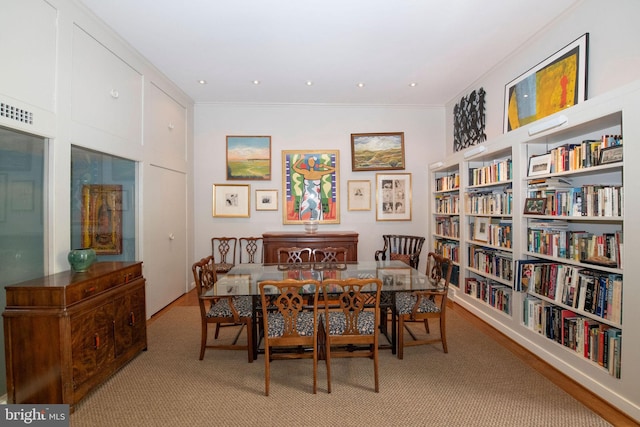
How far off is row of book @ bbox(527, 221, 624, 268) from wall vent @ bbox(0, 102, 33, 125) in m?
4.54

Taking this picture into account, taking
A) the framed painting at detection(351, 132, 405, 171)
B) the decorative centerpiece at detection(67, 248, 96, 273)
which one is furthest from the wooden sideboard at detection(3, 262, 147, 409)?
the framed painting at detection(351, 132, 405, 171)

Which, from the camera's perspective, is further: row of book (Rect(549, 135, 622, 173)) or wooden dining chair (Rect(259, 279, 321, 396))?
row of book (Rect(549, 135, 622, 173))

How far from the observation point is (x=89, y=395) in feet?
8.05

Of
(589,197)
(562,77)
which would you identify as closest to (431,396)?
(589,197)

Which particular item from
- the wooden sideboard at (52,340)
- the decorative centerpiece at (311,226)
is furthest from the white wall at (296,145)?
the wooden sideboard at (52,340)

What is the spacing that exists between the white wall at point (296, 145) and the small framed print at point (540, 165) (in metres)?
2.67

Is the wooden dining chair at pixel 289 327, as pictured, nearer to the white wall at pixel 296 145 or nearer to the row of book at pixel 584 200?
the row of book at pixel 584 200

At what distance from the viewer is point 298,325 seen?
102 inches

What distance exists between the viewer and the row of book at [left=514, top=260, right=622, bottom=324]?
7.72ft

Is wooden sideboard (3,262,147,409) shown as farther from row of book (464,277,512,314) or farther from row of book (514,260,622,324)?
row of book (464,277,512,314)

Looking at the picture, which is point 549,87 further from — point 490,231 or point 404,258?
point 404,258

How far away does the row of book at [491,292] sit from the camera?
3.67 metres

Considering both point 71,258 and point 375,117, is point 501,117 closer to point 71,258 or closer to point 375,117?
point 375,117

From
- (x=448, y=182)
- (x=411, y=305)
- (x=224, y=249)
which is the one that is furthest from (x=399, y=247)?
(x=224, y=249)
